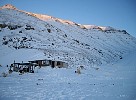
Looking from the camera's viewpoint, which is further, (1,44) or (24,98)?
(1,44)

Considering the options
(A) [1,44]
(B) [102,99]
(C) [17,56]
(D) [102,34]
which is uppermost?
(D) [102,34]

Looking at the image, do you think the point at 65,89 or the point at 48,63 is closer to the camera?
the point at 65,89

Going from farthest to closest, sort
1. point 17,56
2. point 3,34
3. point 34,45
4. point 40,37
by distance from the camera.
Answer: point 40,37 → point 3,34 → point 34,45 → point 17,56

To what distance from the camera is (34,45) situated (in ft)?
269

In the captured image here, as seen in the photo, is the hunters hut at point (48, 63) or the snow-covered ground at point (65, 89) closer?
the snow-covered ground at point (65, 89)

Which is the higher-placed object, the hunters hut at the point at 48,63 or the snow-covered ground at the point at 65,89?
the hunters hut at the point at 48,63

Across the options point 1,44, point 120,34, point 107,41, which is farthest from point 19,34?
point 120,34

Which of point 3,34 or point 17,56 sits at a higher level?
point 3,34

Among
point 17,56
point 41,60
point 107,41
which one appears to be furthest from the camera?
point 107,41

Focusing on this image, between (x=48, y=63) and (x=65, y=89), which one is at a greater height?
(x=48, y=63)

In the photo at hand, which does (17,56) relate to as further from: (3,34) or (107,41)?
(107,41)

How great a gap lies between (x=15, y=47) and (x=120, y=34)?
133 meters

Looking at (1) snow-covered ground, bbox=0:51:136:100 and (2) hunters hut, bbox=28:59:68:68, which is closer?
(1) snow-covered ground, bbox=0:51:136:100

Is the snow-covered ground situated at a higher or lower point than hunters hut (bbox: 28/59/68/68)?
lower
